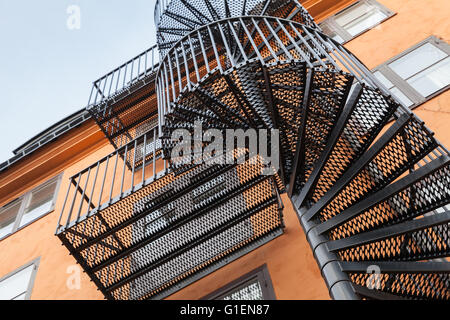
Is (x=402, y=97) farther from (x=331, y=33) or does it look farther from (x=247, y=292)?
(x=247, y=292)

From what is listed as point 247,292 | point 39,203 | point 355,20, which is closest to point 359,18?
point 355,20

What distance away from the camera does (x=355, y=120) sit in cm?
413

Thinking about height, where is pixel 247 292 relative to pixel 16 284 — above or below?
below

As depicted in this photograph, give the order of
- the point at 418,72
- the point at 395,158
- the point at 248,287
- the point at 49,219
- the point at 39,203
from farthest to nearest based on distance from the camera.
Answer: the point at 39,203
the point at 49,219
the point at 418,72
the point at 248,287
the point at 395,158

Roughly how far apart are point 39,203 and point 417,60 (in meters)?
9.21

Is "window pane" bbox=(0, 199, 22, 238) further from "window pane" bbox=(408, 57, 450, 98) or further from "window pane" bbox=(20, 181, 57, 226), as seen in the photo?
"window pane" bbox=(408, 57, 450, 98)

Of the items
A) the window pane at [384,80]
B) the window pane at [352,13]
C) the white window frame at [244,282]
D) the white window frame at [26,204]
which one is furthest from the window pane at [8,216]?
the window pane at [352,13]

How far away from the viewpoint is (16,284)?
7.78m

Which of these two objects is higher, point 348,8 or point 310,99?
point 310,99

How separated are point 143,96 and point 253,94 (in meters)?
5.39

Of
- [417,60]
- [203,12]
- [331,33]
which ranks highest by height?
[203,12]

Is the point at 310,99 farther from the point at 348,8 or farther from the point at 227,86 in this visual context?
the point at 348,8

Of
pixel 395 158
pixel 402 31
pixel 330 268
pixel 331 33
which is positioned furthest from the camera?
pixel 331 33

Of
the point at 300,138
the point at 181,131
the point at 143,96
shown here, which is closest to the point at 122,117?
the point at 143,96
